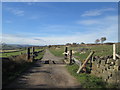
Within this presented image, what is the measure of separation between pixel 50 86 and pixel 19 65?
782cm

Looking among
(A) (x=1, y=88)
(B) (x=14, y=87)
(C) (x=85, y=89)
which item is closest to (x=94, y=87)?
(C) (x=85, y=89)

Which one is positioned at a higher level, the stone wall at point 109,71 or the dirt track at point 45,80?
the stone wall at point 109,71

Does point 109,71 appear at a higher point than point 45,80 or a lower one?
higher

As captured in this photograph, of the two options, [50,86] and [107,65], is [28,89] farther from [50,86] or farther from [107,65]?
[107,65]

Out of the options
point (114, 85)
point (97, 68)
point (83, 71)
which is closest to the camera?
point (114, 85)

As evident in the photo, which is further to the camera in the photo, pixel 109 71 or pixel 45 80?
pixel 45 80

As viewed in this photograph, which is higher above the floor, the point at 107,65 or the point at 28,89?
the point at 107,65

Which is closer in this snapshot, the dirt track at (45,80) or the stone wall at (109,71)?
the stone wall at (109,71)

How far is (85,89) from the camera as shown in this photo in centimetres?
813

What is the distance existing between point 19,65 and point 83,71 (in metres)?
6.34

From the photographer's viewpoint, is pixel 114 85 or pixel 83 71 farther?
pixel 83 71

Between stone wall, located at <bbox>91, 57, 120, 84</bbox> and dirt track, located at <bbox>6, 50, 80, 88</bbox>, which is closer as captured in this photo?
stone wall, located at <bbox>91, 57, 120, 84</bbox>

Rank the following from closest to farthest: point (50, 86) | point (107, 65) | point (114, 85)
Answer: point (114, 85) → point (50, 86) → point (107, 65)

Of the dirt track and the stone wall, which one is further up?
the stone wall
